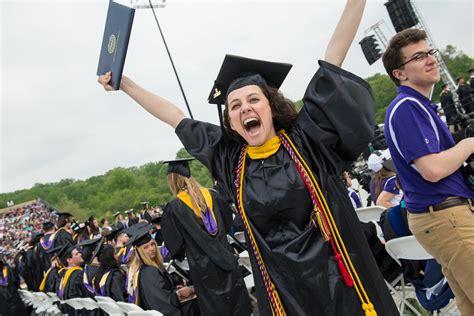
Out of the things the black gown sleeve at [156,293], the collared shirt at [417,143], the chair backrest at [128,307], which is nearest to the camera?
the collared shirt at [417,143]

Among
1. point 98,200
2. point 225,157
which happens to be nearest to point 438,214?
point 225,157

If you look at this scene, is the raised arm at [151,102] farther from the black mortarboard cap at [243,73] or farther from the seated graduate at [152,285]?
the seated graduate at [152,285]

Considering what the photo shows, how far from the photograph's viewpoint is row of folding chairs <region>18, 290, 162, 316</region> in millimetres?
3448

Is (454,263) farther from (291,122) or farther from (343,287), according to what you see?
(291,122)

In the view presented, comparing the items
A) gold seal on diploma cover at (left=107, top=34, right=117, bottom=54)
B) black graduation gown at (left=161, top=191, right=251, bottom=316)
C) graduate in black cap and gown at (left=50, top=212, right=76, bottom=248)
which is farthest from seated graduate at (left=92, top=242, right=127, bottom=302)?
graduate in black cap and gown at (left=50, top=212, right=76, bottom=248)

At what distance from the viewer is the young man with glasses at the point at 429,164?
6.62 feet

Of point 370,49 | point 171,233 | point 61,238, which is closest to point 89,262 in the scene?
point 171,233

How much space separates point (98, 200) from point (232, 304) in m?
59.7

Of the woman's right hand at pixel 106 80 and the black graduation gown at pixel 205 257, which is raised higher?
the woman's right hand at pixel 106 80

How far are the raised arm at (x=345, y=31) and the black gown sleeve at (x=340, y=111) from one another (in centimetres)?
9

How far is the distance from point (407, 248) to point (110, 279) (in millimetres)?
3230

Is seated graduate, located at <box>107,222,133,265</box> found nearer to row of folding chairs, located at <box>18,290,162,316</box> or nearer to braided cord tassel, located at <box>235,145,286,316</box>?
row of folding chairs, located at <box>18,290,162,316</box>

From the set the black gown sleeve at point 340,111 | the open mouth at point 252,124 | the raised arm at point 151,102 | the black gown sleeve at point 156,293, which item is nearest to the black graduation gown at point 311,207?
the black gown sleeve at point 340,111

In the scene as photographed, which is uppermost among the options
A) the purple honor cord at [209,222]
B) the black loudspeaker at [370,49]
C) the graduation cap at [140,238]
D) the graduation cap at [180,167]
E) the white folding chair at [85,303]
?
the black loudspeaker at [370,49]
